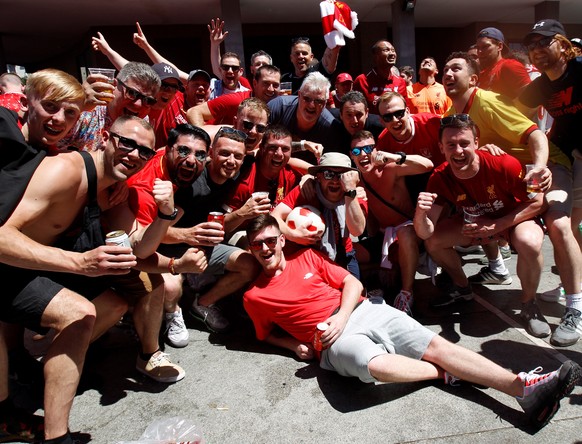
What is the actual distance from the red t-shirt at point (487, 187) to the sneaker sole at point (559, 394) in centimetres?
146

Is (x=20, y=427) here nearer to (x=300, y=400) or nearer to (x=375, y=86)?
(x=300, y=400)

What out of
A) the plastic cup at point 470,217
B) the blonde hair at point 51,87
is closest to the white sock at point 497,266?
the plastic cup at point 470,217

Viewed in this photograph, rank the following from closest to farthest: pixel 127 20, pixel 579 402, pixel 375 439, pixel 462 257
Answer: pixel 375 439
pixel 579 402
pixel 462 257
pixel 127 20

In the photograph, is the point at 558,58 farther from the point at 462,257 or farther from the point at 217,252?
the point at 217,252

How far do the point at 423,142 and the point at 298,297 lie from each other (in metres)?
1.96

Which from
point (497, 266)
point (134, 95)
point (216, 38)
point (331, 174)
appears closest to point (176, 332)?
point (331, 174)

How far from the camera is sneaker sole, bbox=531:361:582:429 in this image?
231cm

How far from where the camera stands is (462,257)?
504cm

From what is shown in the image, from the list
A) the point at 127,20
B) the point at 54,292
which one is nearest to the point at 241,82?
the point at 54,292

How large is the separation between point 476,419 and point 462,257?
2.87 m

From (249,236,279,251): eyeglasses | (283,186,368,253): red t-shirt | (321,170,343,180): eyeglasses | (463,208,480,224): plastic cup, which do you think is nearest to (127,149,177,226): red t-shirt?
(249,236,279,251): eyeglasses

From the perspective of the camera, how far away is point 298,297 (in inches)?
120

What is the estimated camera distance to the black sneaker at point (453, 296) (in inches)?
150

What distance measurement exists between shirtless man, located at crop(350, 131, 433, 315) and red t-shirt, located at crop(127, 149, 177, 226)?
159 centimetres
